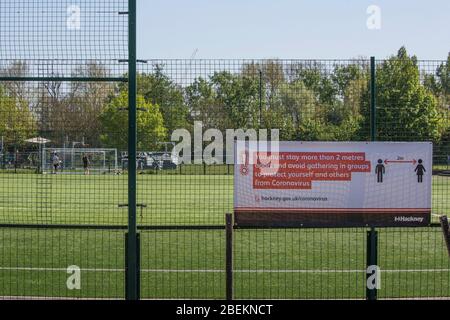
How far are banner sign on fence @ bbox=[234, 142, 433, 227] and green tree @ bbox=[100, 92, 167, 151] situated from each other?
1560 millimetres

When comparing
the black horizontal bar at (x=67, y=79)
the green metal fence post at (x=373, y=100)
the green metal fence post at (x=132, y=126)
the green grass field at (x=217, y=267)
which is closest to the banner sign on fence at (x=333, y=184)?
the green metal fence post at (x=373, y=100)

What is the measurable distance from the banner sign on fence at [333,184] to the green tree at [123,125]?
5.12ft

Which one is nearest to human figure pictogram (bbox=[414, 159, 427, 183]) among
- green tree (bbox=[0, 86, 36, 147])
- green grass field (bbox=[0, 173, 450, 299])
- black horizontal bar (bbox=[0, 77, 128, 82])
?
green grass field (bbox=[0, 173, 450, 299])

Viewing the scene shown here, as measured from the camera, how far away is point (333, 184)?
9438 mm

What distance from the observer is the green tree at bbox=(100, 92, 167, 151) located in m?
9.84

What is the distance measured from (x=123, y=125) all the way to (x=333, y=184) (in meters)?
2.96

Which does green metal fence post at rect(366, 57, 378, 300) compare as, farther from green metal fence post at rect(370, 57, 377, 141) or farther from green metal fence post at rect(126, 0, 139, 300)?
green metal fence post at rect(126, 0, 139, 300)

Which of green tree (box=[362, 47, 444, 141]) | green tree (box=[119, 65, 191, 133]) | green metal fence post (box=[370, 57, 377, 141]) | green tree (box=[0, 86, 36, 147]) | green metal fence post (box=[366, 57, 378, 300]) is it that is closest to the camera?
green metal fence post (box=[366, 57, 378, 300])

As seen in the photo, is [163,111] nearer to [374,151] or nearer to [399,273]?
[374,151]

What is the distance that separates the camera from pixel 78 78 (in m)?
8.95

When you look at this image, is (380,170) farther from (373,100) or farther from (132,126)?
(132,126)
